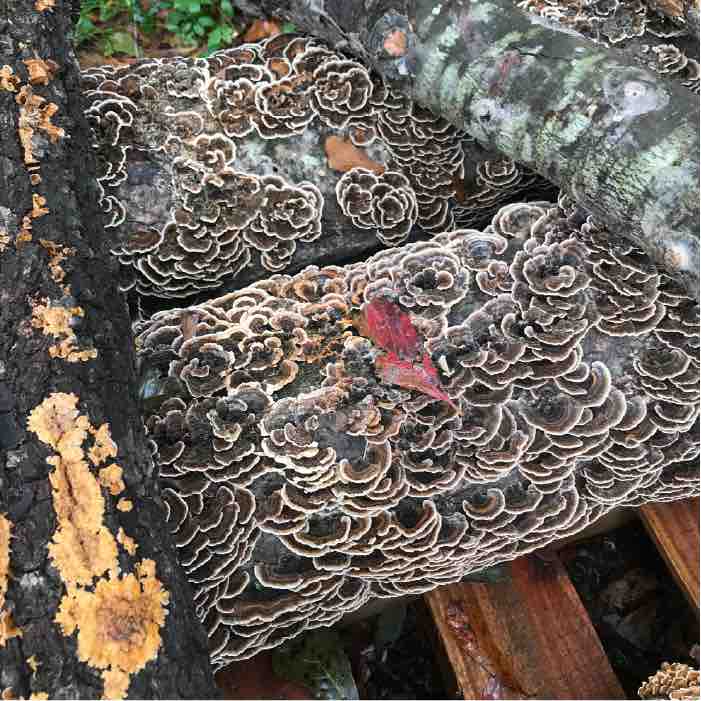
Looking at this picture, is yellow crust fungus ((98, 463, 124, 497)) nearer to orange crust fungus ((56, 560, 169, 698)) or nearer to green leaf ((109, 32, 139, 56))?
orange crust fungus ((56, 560, 169, 698))

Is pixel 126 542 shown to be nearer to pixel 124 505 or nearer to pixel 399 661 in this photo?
pixel 124 505

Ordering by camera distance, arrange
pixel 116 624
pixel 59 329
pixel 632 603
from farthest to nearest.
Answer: pixel 632 603
pixel 59 329
pixel 116 624

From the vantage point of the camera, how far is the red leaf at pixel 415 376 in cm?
270

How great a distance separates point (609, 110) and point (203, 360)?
1838mm

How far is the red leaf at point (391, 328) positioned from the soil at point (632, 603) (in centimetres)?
190

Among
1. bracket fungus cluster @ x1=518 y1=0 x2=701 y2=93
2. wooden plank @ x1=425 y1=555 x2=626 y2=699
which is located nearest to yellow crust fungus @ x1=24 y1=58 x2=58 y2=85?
bracket fungus cluster @ x1=518 y1=0 x2=701 y2=93

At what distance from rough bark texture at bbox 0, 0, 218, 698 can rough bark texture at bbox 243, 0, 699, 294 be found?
1491mm

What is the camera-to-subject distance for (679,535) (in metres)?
3.55

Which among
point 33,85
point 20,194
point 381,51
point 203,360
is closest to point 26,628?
point 203,360

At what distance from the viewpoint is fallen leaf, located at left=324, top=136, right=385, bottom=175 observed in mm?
3725

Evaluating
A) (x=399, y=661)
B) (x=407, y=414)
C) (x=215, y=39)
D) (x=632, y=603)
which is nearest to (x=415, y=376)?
(x=407, y=414)

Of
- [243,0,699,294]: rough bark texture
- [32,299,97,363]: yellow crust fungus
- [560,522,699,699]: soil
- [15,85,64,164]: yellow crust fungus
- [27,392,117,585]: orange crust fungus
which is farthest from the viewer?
[560,522,699,699]: soil

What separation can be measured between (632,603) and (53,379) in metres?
3.44

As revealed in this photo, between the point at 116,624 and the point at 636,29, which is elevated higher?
the point at 636,29
